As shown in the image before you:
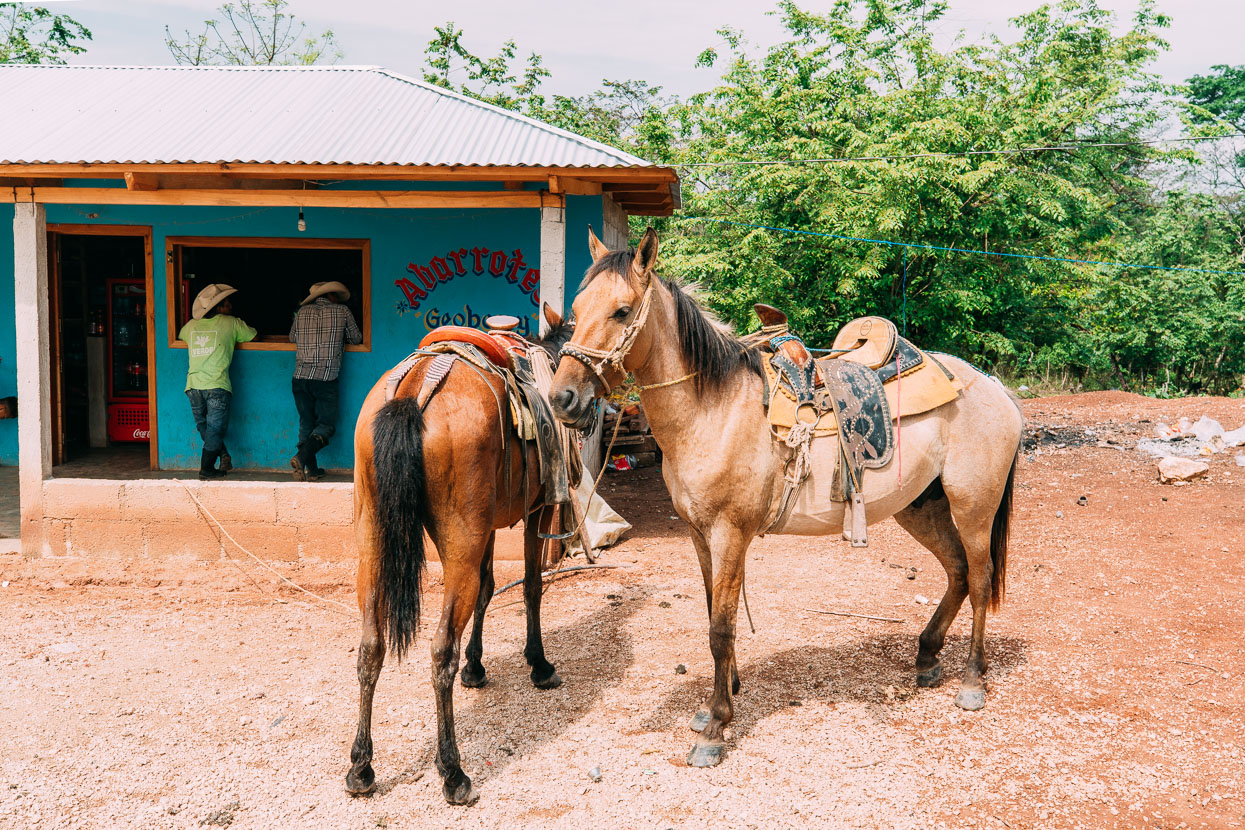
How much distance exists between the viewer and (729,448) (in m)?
3.59

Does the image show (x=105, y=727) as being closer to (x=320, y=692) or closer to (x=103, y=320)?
(x=320, y=692)

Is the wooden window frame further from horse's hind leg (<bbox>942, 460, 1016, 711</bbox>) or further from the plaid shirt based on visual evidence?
horse's hind leg (<bbox>942, 460, 1016, 711</bbox>)

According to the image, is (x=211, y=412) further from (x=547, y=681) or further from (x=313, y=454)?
(x=547, y=681)

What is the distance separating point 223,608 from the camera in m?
5.66

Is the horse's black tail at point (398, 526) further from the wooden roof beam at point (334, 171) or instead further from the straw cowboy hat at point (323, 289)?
the straw cowboy hat at point (323, 289)

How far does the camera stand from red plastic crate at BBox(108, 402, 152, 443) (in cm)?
972

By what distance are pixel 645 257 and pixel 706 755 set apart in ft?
6.94

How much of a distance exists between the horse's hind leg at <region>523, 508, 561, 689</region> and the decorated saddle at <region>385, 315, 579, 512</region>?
241 millimetres

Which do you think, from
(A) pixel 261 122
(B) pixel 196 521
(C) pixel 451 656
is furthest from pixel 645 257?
(A) pixel 261 122

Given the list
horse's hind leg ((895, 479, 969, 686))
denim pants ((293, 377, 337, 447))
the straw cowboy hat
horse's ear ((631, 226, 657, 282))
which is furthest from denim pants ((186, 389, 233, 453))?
horse's hind leg ((895, 479, 969, 686))

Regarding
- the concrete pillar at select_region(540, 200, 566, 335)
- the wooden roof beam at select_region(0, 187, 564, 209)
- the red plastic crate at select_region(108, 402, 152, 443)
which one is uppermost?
the wooden roof beam at select_region(0, 187, 564, 209)

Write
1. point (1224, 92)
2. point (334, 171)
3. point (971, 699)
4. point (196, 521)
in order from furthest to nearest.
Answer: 1. point (1224, 92)
2. point (196, 521)
3. point (334, 171)
4. point (971, 699)

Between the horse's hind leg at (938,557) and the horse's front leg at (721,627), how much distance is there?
120cm

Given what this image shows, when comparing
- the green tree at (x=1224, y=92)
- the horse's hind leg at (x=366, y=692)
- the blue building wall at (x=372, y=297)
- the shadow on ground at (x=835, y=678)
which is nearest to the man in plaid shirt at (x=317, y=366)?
the blue building wall at (x=372, y=297)
